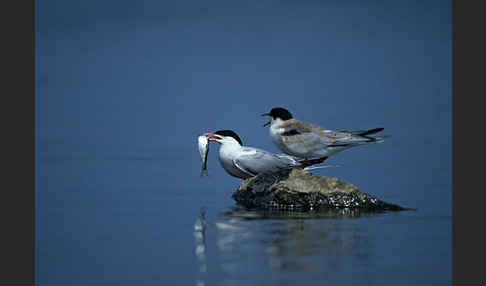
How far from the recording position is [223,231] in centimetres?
791

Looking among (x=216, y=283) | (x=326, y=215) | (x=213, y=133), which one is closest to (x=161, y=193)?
(x=213, y=133)

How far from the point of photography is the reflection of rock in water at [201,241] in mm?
6293

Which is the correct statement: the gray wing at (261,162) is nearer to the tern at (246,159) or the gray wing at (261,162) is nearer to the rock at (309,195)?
the tern at (246,159)

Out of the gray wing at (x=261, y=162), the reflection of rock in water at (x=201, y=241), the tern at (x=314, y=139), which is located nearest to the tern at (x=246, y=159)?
the gray wing at (x=261, y=162)

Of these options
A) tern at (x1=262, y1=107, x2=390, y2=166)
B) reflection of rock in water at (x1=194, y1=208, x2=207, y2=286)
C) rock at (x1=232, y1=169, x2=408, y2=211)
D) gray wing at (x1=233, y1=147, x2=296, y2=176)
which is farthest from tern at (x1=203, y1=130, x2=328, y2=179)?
reflection of rock in water at (x1=194, y1=208, x2=207, y2=286)

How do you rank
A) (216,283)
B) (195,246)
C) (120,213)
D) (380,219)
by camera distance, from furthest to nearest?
1. (120,213)
2. (380,219)
3. (195,246)
4. (216,283)

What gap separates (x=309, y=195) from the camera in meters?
9.75

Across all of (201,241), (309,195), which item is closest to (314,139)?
(309,195)

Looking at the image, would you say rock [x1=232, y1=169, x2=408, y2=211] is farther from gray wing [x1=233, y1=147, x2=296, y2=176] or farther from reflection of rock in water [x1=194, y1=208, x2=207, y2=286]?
reflection of rock in water [x1=194, y1=208, x2=207, y2=286]

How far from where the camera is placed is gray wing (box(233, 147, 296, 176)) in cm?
1036

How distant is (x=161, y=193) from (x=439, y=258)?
6.14 metres

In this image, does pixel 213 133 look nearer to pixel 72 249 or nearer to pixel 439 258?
pixel 72 249

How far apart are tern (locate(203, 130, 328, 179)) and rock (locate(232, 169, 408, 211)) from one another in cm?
27

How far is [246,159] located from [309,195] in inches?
52.3
